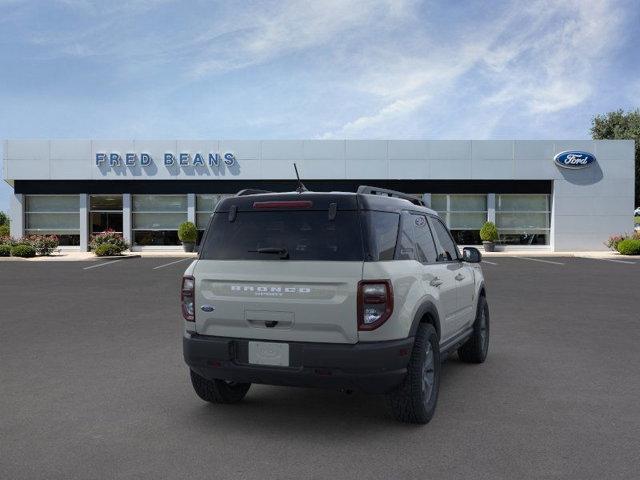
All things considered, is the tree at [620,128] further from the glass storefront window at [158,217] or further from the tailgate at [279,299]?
the tailgate at [279,299]

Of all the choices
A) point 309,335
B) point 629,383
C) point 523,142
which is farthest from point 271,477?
point 523,142

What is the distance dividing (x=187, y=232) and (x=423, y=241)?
27.5 metres

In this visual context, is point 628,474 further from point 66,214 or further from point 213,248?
point 66,214

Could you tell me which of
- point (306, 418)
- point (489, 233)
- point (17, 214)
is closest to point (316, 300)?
point (306, 418)

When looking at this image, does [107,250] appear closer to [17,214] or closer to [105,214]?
[105,214]

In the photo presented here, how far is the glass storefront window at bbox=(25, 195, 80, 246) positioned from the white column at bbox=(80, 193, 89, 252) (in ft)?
1.32

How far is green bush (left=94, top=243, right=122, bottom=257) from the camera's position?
28327 millimetres

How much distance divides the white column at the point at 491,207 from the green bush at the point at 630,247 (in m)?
6.81

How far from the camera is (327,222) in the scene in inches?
172

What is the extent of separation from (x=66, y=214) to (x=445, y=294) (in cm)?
3196

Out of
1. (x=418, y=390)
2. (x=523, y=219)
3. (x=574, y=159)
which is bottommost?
(x=418, y=390)

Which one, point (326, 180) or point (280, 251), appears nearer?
point (280, 251)

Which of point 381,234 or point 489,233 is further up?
point 381,234

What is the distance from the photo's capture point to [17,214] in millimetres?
32906
